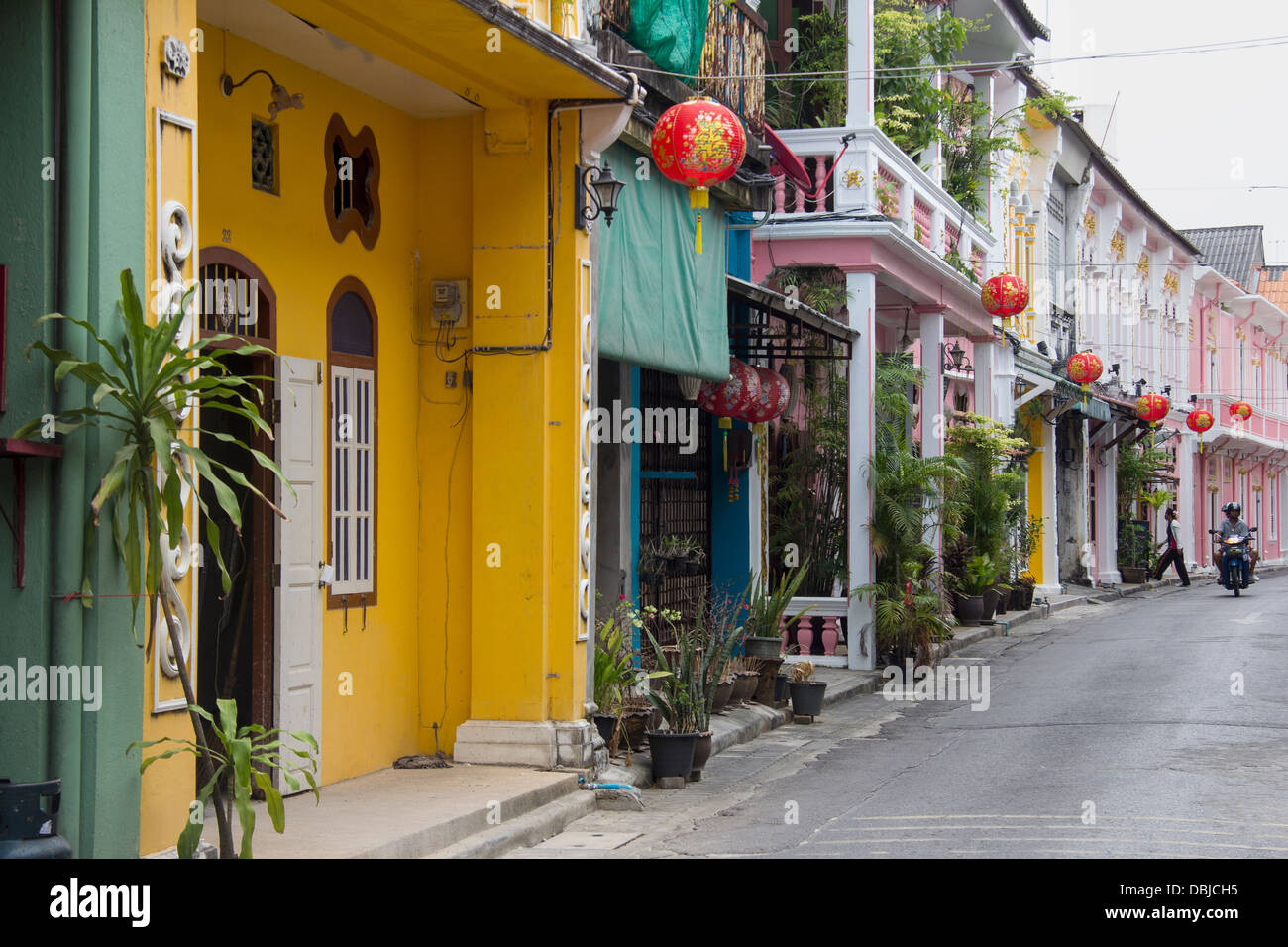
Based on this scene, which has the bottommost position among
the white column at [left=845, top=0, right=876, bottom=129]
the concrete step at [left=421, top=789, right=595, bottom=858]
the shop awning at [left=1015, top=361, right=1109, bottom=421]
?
the concrete step at [left=421, top=789, right=595, bottom=858]

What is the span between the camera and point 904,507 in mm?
15266

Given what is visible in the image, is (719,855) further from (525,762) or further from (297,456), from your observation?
(297,456)

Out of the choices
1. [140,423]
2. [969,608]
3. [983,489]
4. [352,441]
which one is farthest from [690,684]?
[969,608]

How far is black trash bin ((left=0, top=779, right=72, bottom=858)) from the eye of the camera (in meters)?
4.91

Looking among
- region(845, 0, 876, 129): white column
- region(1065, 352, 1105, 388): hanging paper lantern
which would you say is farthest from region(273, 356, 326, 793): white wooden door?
region(1065, 352, 1105, 388): hanging paper lantern

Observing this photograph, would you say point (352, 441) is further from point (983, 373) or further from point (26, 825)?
point (983, 373)

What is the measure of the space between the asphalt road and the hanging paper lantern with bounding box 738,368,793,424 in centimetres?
286

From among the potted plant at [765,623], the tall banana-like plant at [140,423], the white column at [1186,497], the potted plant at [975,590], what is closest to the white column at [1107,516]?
the white column at [1186,497]

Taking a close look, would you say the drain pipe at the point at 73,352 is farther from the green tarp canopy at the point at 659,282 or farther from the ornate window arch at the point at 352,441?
the green tarp canopy at the point at 659,282

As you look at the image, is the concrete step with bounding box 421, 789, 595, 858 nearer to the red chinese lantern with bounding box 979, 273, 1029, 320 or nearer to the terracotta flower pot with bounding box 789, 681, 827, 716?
the terracotta flower pot with bounding box 789, 681, 827, 716

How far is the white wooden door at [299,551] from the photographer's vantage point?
319 inches

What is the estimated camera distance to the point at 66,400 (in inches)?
210

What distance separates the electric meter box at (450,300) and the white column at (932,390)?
9048mm
